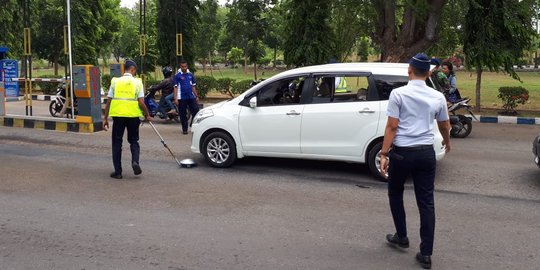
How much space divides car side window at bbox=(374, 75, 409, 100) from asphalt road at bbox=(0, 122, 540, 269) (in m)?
1.26

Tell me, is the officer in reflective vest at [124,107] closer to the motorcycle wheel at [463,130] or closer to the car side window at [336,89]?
the car side window at [336,89]

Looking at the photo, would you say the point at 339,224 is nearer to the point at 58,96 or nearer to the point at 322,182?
the point at 322,182

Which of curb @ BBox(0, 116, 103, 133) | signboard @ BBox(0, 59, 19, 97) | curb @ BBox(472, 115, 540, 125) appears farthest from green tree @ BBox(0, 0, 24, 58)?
curb @ BBox(472, 115, 540, 125)

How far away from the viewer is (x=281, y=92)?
26.1 ft

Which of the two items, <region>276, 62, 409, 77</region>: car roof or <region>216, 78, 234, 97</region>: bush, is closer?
<region>276, 62, 409, 77</region>: car roof

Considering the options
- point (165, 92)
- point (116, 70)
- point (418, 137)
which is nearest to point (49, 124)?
point (165, 92)

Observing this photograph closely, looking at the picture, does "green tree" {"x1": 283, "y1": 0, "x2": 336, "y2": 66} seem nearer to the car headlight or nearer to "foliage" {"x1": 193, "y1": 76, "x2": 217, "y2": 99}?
"foliage" {"x1": 193, "y1": 76, "x2": 217, "y2": 99}

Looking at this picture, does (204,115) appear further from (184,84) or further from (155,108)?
(155,108)

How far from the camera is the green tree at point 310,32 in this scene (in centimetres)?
1780

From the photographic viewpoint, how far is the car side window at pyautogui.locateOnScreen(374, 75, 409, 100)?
7.32m

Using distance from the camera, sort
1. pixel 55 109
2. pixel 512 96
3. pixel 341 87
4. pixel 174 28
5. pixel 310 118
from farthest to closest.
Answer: pixel 174 28, pixel 512 96, pixel 55 109, pixel 341 87, pixel 310 118

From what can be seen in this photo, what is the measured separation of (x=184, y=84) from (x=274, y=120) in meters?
4.54

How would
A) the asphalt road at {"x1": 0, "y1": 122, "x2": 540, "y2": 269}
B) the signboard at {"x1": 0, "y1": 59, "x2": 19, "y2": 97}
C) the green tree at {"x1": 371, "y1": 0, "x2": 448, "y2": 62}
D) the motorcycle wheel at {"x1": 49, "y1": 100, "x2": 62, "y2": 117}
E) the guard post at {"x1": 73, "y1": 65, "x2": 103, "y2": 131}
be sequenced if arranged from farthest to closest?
the signboard at {"x1": 0, "y1": 59, "x2": 19, "y2": 97}, the green tree at {"x1": 371, "y1": 0, "x2": 448, "y2": 62}, the motorcycle wheel at {"x1": 49, "y1": 100, "x2": 62, "y2": 117}, the guard post at {"x1": 73, "y1": 65, "x2": 103, "y2": 131}, the asphalt road at {"x1": 0, "y1": 122, "x2": 540, "y2": 269}

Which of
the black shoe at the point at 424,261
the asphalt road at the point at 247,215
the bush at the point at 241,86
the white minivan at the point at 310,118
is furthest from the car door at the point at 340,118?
the bush at the point at 241,86
